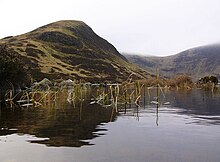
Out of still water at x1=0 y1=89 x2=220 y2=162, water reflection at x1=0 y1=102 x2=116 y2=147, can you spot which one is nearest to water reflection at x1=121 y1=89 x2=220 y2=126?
still water at x1=0 y1=89 x2=220 y2=162

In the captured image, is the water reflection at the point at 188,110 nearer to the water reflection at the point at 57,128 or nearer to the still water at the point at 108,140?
the still water at the point at 108,140

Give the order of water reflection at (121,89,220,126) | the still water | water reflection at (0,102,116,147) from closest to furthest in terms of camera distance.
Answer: the still water → water reflection at (0,102,116,147) → water reflection at (121,89,220,126)

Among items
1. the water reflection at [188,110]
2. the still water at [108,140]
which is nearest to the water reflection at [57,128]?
the still water at [108,140]

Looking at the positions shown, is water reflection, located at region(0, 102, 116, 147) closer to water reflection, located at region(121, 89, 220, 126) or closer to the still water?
the still water

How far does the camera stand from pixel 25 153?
42.3 feet

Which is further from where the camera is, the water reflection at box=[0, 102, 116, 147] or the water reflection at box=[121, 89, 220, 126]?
the water reflection at box=[121, 89, 220, 126]

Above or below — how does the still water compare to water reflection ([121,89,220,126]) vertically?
below

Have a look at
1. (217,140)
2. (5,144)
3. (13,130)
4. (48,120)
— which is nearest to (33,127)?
(13,130)

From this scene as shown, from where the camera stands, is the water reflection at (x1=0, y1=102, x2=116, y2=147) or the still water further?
the water reflection at (x1=0, y1=102, x2=116, y2=147)

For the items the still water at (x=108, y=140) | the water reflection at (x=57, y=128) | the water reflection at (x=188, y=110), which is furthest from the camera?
the water reflection at (x=188, y=110)

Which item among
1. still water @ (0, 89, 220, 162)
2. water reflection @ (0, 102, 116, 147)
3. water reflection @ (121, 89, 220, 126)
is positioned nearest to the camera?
still water @ (0, 89, 220, 162)

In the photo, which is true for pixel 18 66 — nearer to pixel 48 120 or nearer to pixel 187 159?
pixel 48 120

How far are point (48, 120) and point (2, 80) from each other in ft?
149

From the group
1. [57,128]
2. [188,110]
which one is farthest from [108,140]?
[188,110]
